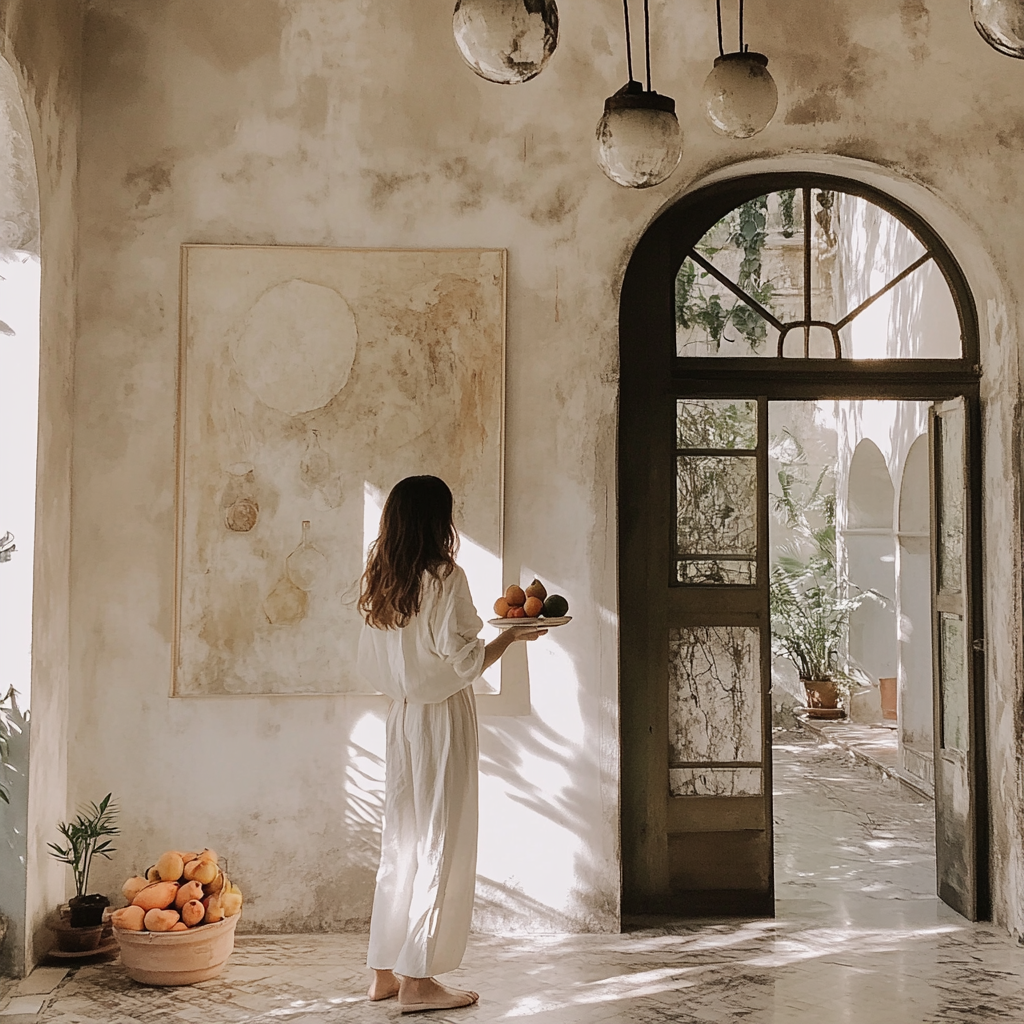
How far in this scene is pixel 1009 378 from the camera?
15.8 ft

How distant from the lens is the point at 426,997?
3.75m

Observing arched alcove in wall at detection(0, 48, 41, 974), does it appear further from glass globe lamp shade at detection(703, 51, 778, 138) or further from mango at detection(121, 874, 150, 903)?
glass globe lamp shade at detection(703, 51, 778, 138)

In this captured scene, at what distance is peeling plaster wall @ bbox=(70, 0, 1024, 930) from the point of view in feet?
15.3

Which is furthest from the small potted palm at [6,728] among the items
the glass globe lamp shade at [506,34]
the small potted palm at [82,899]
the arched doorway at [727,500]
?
the glass globe lamp shade at [506,34]

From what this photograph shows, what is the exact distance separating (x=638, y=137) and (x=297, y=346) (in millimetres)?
2320

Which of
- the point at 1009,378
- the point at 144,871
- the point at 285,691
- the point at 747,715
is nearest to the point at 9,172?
the point at 285,691

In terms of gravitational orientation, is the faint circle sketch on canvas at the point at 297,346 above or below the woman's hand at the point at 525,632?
above

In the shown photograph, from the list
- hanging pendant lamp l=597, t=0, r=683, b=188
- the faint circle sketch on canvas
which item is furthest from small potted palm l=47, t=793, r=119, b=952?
hanging pendant lamp l=597, t=0, r=683, b=188

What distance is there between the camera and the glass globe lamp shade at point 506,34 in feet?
7.11

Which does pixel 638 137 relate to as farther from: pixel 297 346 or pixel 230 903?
pixel 230 903

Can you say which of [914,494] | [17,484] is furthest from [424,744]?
[914,494]

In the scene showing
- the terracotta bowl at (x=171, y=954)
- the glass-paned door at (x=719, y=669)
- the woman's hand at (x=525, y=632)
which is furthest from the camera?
the glass-paned door at (x=719, y=669)

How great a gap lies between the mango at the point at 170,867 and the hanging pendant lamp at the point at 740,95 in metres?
3.27

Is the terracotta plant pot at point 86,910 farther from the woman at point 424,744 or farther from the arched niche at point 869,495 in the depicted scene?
the arched niche at point 869,495
